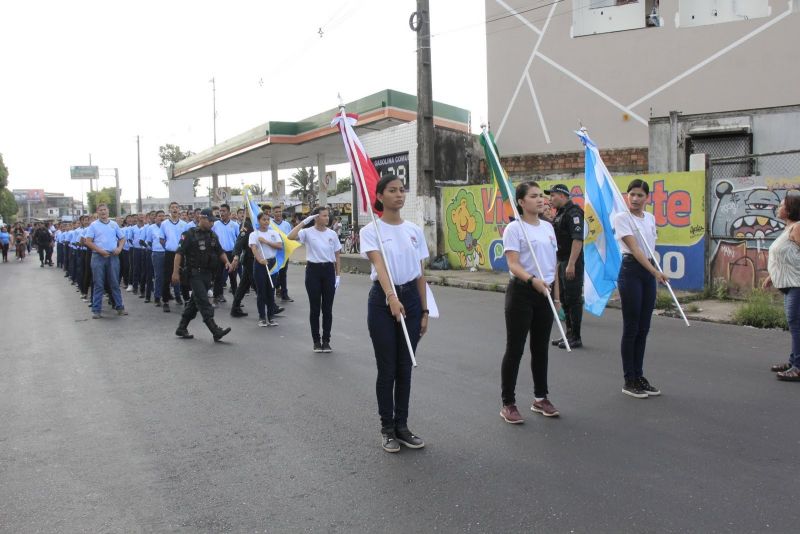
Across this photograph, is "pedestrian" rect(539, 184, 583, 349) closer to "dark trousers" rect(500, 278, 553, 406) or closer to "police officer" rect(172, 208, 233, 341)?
"dark trousers" rect(500, 278, 553, 406)

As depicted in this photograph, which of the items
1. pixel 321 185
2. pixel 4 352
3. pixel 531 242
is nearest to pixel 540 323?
pixel 531 242

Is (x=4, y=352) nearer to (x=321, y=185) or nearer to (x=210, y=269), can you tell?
(x=210, y=269)

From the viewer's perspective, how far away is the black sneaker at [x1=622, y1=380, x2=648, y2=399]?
543cm

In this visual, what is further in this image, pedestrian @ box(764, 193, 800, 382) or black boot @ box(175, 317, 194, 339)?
black boot @ box(175, 317, 194, 339)

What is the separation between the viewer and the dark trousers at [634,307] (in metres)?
5.41

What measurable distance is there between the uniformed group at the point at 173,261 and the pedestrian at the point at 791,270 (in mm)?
6426

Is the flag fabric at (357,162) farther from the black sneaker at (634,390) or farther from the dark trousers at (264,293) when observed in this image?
the dark trousers at (264,293)

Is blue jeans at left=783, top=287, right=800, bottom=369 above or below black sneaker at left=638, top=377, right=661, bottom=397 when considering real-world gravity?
above

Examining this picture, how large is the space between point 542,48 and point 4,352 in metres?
18.8

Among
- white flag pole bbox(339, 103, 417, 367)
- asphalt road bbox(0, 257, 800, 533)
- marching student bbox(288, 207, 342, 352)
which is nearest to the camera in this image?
asphalt road bbox(0, 257, 800, 533)

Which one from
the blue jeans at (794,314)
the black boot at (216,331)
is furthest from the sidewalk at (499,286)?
the black boot at (216,331)

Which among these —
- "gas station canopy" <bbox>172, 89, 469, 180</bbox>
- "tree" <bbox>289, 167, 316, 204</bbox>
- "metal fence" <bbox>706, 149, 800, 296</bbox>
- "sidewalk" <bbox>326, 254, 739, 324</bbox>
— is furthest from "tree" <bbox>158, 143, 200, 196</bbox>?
"metal fence" <bbox>706, 149, 800, 296</bbox>

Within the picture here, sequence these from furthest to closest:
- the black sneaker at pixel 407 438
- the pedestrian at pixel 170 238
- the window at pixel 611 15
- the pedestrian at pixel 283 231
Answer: the window at pixel 611 15 → the pedestrian at pixel 170 238 → the pedestrian at pixel 283 231 → the black sneaker at pixel 407 438

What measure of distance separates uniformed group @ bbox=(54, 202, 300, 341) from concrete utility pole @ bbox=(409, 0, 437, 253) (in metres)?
5.04
